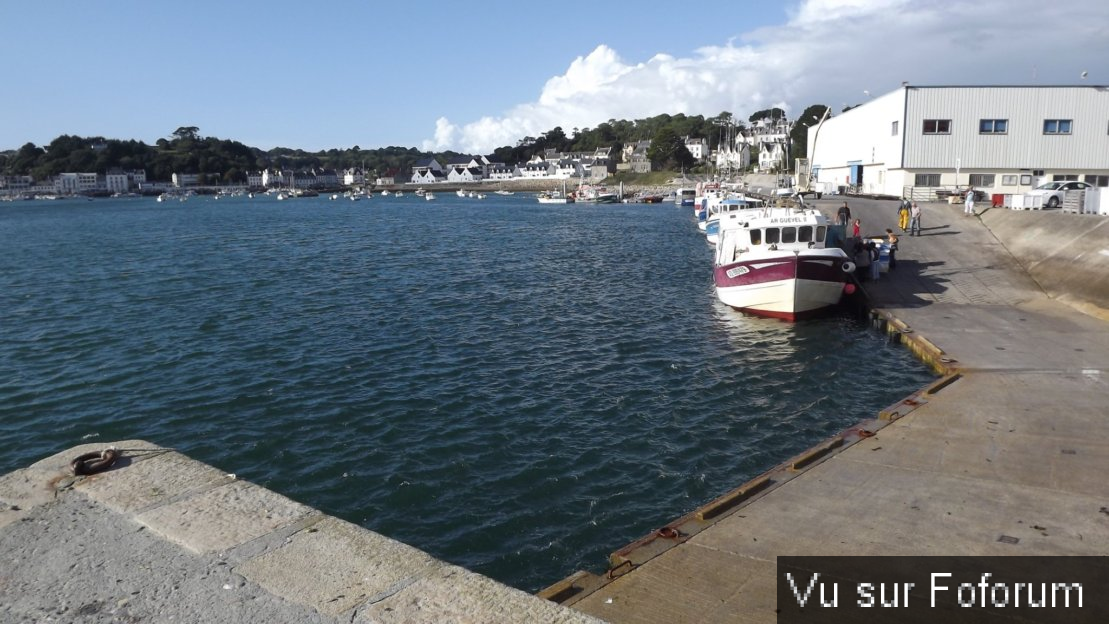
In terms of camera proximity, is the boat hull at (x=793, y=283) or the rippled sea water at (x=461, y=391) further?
the boat hull at (x=793, y=283)

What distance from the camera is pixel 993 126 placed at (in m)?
48.9

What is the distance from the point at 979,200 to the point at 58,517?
50791 mm

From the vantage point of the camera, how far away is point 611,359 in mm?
21453

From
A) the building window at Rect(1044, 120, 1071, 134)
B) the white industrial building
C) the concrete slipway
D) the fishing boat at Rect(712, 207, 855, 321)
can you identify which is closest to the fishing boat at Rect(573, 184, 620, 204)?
the white industrial building

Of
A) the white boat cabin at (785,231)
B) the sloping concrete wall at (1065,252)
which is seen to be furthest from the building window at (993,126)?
the white boat cabin at (785,231)

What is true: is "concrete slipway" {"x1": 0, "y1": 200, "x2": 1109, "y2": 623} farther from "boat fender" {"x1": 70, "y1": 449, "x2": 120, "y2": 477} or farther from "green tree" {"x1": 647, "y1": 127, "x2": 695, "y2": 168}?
"green tree" {"x1": 647, "y1": 127, "x2": 695, "y2": 168}

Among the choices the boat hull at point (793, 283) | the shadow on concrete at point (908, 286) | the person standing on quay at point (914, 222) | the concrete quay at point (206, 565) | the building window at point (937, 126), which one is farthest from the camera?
the building window at point (937, 126)

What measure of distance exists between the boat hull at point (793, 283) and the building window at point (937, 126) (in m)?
30.3

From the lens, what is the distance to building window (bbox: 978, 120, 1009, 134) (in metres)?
48.8

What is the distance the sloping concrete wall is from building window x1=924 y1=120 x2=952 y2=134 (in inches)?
673

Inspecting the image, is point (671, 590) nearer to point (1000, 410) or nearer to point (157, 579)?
point (157, 579)

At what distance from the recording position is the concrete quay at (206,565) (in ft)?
16.2

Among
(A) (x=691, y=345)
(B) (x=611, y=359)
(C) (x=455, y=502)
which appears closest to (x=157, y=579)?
(C) (x=455, y=502)

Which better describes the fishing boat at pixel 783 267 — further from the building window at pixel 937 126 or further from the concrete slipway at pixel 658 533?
the building window at pixel 937 126
